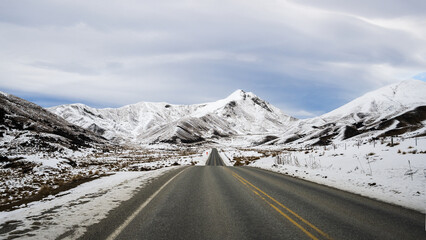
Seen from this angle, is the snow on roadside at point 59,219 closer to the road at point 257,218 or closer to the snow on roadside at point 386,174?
the road at point 257,218

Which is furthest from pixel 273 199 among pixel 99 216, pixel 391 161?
pixel 391 161

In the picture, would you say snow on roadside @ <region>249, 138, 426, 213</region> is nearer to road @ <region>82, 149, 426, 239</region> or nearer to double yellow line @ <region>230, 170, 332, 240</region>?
road @ <region>82, 149, 426, 239</region>

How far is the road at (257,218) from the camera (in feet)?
16.5

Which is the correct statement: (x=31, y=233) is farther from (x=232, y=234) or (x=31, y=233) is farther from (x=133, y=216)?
(x=232, y=234)

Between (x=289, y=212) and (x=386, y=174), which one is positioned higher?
(x=386, y=174)

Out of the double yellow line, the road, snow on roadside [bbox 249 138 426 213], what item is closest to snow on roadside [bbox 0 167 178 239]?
the road

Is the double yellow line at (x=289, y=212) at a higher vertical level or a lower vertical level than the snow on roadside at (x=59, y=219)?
lower

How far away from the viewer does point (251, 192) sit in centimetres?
980

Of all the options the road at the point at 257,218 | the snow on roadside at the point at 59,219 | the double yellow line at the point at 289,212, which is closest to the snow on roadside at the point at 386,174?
the road at the point at 257,218

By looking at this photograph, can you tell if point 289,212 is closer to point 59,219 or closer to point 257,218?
point 257,218

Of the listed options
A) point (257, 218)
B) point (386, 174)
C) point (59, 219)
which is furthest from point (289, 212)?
point (386, 174)

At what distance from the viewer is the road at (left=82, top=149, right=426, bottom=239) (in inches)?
198

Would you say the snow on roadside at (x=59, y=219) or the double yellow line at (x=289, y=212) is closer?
the snow on roadside at (x=59, y=219)

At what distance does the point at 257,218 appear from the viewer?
20.1 ft
